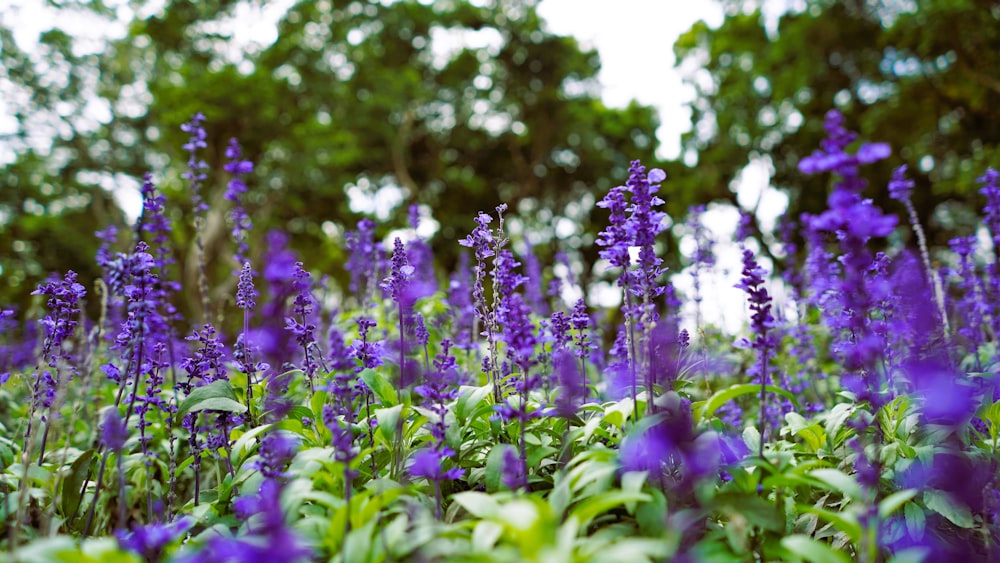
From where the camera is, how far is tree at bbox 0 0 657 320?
19109 millimetres

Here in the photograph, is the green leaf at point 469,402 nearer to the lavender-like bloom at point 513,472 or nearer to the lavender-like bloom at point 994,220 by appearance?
the lavender-like bloom at point 513,472

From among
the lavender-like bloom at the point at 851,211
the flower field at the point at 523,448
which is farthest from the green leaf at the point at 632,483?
the lavender-like bloom at the point at 851,211

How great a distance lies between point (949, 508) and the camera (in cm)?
282

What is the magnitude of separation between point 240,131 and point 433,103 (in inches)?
269

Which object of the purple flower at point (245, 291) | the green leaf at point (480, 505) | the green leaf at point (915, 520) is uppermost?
the purple flower at point (245, 291)

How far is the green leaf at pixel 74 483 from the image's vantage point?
3232 mm

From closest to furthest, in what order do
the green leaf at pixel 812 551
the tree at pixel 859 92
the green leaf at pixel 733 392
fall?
the green leaf at pixel 812 551, the green leaf at pixel 733 392, the tree at pixel 859 92

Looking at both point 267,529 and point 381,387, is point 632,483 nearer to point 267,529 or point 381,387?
point 267,529

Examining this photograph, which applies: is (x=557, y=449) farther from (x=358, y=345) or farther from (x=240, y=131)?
(x=240, y=131)

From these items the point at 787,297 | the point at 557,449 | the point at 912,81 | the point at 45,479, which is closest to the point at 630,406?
the point at 557,449

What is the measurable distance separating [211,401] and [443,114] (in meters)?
21.5

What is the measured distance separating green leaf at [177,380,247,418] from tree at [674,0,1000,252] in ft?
35.7

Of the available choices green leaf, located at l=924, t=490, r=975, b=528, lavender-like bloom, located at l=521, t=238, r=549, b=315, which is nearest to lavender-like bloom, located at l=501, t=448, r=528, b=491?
green leaf, located at l=924, t=490, r=975, b=528

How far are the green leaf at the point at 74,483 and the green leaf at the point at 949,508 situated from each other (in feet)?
12.5
